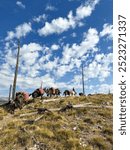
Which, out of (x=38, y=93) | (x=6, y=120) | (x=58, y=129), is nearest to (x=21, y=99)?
(x=6, y=120)

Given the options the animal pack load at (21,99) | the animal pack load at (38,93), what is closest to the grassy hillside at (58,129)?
the animal pack load at (21,99)

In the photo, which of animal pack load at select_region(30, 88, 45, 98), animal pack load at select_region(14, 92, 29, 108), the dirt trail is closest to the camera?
the dirt trail

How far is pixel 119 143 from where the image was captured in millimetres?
9062

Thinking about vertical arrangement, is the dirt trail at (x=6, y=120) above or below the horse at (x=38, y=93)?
below

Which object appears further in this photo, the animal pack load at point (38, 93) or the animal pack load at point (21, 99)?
the animal pack load at point (38, 93)

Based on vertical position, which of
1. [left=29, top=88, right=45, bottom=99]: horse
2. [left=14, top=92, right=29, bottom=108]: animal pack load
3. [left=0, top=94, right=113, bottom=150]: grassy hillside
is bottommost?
[left=0, top=94, right=113, bottom=150]: grassy hillside

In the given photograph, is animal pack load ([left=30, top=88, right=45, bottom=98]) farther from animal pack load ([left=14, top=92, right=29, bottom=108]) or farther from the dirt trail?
the dirt trail

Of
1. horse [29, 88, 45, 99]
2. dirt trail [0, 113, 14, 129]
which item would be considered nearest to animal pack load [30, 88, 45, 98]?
horse [29, 88, 45, 99]

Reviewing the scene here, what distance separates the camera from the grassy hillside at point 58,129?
1504 cm

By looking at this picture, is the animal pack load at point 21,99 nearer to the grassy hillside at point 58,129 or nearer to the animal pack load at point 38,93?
the grassy hillside at point 58,129

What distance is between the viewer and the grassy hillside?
1504 centimetres

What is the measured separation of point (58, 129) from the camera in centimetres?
1692

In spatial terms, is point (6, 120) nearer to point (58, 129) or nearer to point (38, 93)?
point (58, 129)

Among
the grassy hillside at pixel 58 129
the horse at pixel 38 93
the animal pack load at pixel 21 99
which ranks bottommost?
the grassy hillside at pixel 58 129
